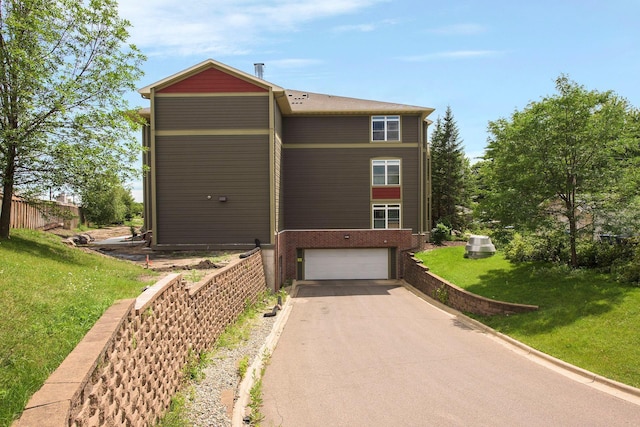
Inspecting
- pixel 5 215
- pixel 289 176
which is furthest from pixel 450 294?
pixel 5 215

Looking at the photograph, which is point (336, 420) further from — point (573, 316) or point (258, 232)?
point (258, 232)

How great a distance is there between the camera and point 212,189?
74.2 feet

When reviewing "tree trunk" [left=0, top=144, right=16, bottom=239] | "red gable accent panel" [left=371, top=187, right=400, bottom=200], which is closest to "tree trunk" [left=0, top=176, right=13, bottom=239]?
"tree trunk" [left=0, top=144, right=16, bottom=239]

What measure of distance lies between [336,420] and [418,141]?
22.6m

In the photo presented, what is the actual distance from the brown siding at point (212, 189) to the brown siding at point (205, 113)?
2.01ft

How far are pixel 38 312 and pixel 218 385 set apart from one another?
326cm

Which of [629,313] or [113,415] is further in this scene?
[629,313]

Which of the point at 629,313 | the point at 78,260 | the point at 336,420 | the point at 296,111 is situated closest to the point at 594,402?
the point at 629,313

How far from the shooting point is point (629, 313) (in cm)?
1192

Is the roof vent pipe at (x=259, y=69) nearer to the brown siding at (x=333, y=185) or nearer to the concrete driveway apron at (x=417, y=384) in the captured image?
the brown siding at (x=333, y=185)

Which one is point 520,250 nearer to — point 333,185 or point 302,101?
point 333,185

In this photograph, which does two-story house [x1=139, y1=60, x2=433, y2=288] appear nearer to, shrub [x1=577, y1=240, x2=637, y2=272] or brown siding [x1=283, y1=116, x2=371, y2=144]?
brown siding [x1=283, y1=116, x2=371, y2=144]

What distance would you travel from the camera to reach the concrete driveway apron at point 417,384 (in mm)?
7961

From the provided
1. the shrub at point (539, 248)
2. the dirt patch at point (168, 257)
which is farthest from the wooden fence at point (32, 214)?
the shrub at point (539, 248)
